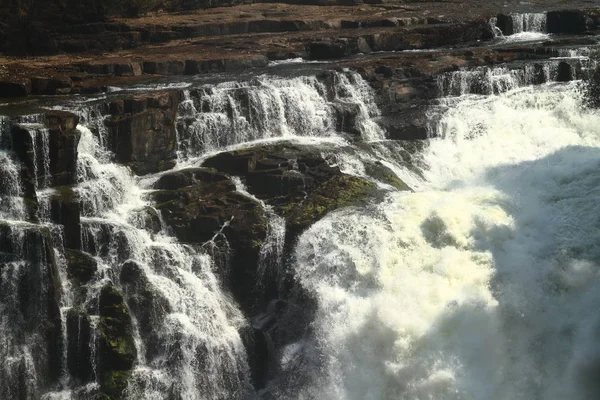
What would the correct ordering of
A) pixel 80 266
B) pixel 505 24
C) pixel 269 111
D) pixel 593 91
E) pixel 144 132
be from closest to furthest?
pixel 80 266 < pixel 144 132 < pixel 269 111 < pixel 593 91 < pixel 505 24

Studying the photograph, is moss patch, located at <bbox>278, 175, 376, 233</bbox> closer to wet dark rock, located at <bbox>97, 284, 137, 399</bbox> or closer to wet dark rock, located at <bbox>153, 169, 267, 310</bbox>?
wet dark rock, located at <bbox>153, 169, 267, 310</bbox>

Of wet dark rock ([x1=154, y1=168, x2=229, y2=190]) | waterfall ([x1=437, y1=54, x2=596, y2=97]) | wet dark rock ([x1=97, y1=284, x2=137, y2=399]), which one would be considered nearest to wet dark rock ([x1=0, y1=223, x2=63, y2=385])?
wet dark rock ([x1=97, y1=284, x2=137, y2=399])

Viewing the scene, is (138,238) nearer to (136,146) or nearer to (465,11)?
(136,146)

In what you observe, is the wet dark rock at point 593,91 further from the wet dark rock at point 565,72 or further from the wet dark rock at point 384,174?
the wet dark rock at point 384,174

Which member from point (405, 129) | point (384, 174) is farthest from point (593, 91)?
point (384, 174)

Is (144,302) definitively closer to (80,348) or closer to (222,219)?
(80,348)

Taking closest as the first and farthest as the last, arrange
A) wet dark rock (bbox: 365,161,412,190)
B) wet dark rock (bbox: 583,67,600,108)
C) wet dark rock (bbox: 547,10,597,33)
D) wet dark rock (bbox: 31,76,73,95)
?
wet dark rock (bbox: 365,161,412,190), wet dark rock (bbox: 31,76,73,95), wet dark rock (bbox: 583,67,600,108), wet dark rock (bbox: 547,10,597,33)
